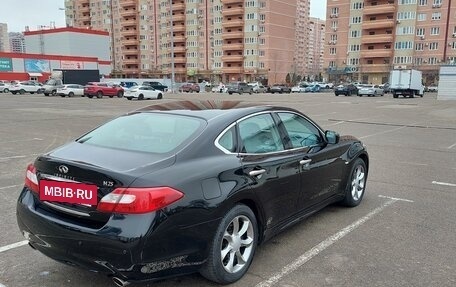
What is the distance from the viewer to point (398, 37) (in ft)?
250

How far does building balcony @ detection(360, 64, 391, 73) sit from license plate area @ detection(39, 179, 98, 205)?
80968mm

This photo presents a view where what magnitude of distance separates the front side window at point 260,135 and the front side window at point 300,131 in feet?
0.77

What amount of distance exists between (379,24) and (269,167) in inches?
3204

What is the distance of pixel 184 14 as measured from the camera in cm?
9975

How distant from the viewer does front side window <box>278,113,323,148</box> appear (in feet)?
13.5

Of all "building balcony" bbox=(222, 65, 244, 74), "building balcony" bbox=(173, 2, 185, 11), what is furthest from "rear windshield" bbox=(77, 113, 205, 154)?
"building balcony" bbox=(173, 2, 185, 11)

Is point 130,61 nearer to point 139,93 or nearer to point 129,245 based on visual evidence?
point 139,93

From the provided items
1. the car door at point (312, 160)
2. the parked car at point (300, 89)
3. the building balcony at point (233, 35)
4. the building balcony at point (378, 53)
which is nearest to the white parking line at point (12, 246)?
the car door at point (312, 160)

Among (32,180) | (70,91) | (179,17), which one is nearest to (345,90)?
(70,91)

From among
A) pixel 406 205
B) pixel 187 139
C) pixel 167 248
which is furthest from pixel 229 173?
pixel 406 205

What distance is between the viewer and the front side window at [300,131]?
4.11 m

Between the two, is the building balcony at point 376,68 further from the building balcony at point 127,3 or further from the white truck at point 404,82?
the building balcony at point 127,3

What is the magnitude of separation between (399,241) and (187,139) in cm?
260

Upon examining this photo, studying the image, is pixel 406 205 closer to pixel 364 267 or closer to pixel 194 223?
pixel 364 267
